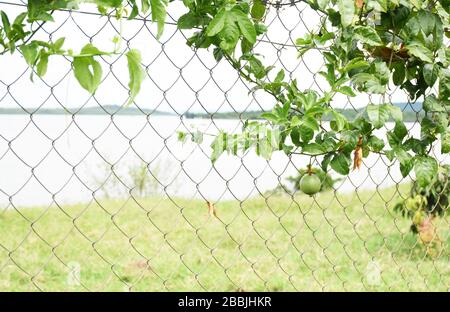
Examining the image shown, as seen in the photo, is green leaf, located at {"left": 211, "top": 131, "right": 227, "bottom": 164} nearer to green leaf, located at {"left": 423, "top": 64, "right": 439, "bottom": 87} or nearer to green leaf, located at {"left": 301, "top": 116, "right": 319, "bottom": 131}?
green leaf, located at {"left": 301, "top": 116, "right": 319, "bottom": 131}

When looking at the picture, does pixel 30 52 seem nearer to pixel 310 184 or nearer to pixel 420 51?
pixel 310 184

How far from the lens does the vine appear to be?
1.30m

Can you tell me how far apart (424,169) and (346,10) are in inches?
18.2

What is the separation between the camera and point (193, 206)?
3316 mm

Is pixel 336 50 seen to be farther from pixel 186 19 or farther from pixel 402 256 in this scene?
pixel 402 256

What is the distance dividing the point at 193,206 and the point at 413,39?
79.0 inches

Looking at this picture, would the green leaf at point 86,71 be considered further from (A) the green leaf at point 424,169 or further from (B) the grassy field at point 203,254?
(B) the grassy field at point 203,254

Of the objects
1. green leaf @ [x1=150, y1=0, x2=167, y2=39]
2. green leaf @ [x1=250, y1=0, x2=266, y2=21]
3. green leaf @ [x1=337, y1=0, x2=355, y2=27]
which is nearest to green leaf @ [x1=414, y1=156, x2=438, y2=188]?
green leaf @ [x1=337, y1=0, x2=355, y2=27]

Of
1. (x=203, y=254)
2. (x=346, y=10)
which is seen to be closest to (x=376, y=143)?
(x=346, y=10)

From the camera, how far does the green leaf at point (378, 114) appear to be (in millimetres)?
1391

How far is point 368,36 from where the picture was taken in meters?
1.39

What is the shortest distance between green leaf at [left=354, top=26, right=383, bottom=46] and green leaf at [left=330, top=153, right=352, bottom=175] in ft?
0.90

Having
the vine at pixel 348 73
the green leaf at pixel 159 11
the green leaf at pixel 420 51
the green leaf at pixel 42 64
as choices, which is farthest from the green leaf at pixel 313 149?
the green leaf at pixel 42 64
